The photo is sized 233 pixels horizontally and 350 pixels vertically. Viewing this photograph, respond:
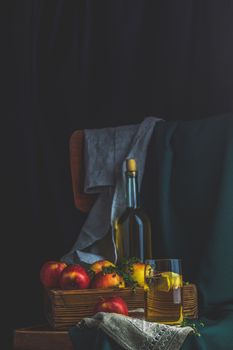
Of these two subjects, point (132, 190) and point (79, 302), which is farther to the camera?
point (132, 190)

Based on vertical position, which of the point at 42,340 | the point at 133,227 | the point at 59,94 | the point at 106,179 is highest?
the point at 59,94

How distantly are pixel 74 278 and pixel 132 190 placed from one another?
0.36 meters

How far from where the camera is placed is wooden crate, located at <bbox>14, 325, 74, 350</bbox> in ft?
4.34

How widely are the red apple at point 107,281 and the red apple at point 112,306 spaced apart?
0.09 metres

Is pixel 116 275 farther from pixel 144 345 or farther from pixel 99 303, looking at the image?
pixel 144 345

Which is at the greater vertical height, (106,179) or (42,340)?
(106,179)

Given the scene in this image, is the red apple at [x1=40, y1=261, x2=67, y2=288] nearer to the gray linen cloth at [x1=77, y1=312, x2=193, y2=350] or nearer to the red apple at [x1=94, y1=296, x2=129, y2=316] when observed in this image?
the red apple at [x1=94, y1=296, x2=129, y2=316]

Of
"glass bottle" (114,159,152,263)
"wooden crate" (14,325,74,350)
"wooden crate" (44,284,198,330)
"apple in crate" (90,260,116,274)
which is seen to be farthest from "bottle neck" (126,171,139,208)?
"wooden crate" (14,325,74,350)

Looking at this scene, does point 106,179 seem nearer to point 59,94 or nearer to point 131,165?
point 131,165

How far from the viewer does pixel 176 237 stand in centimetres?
167

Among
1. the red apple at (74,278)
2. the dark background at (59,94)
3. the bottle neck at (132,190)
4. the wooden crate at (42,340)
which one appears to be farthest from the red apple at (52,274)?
the dark background at (59,94)

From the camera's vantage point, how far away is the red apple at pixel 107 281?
1425 millimetres

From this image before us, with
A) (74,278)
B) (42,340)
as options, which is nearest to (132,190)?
(74,278)

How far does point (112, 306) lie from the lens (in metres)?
1.31
